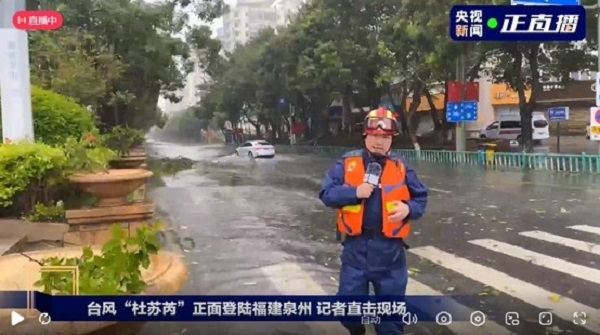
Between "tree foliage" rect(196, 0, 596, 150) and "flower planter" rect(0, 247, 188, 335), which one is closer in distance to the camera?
"flower planter" rect(0, 247, 188, 335)

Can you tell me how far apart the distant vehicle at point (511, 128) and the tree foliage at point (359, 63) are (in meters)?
0.03

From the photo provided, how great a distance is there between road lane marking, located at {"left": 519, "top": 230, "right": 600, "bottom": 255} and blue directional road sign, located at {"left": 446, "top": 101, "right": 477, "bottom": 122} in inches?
17.6

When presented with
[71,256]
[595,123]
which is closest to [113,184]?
[71,256]

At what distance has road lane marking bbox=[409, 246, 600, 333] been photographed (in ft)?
6.15

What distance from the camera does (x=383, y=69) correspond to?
2070mm

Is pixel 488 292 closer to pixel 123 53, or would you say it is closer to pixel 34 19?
pixel 123 53

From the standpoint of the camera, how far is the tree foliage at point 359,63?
1921mm

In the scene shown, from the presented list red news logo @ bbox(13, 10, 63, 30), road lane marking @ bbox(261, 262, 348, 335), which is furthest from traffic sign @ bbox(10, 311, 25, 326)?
red news logo @ bbox(13, 10, 63, 30)

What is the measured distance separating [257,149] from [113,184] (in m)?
0.53

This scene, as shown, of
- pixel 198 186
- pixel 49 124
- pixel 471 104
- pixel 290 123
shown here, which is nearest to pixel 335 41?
pixel 290 123

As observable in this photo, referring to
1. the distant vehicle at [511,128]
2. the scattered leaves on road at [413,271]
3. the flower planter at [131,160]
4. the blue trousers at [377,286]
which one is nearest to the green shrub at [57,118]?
the flower planter at [131,160]

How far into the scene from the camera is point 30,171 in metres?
2.13

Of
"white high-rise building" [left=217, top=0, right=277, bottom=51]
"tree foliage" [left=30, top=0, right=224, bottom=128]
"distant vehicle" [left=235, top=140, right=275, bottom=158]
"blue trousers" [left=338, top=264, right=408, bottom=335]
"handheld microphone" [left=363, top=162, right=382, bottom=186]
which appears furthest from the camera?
"distant vehicle" [left=235, top=140, right=275, bottom=158]

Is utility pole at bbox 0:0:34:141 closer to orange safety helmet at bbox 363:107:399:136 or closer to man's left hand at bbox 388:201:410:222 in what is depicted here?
orange safety helmet at bbox 363:107:399:136
